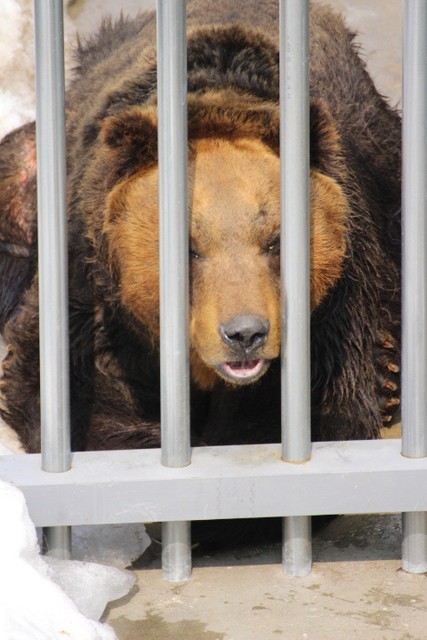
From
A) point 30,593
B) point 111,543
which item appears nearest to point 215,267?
point 111,543

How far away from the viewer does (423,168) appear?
8.33ft

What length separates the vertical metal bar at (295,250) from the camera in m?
2.51

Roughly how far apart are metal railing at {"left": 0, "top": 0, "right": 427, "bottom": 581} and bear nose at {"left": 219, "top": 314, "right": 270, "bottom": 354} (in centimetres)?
47

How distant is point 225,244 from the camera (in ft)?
10.9

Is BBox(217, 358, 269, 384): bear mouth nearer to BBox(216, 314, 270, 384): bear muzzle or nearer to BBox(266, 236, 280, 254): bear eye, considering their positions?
BBox(216, 314, 270, 384): bear muzzle

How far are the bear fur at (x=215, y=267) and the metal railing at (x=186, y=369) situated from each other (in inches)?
22.2

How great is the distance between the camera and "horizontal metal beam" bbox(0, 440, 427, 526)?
2.52 m

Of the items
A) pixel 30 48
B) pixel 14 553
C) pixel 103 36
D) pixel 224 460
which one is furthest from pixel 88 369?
pixel 30 48

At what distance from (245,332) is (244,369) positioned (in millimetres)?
230

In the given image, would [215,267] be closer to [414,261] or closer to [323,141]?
[323,141]

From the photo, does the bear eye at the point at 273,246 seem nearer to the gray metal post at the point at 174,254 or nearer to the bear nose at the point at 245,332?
the bear nose at the point at 245,332

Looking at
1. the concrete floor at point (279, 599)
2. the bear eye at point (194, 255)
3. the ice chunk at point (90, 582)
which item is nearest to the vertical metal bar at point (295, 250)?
the concrete floor at point (279, 599)

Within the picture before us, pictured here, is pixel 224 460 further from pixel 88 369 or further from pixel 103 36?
pixel 103 36

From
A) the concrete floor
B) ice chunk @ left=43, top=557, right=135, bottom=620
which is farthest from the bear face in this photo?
ice chunk @ left=43, top=557, right=135, bottom=620
